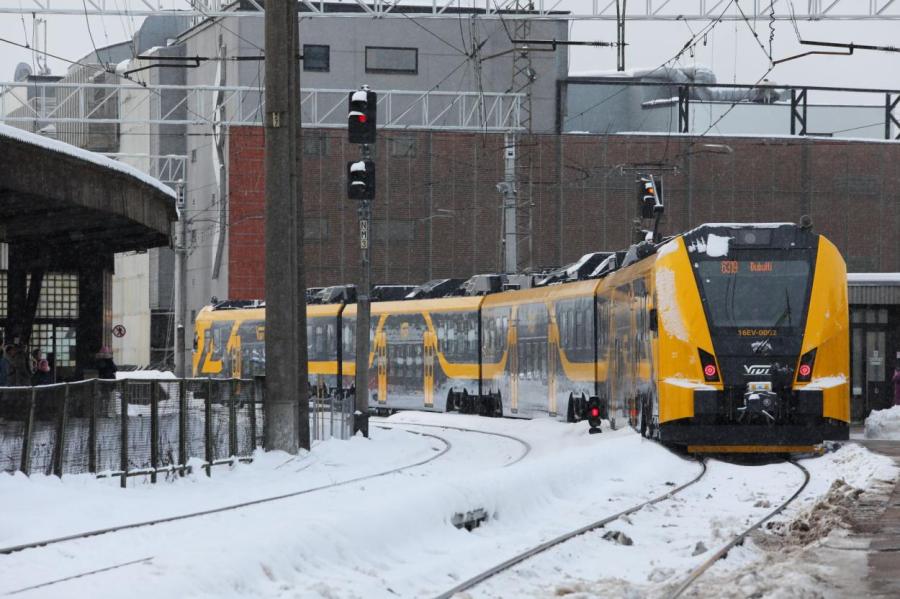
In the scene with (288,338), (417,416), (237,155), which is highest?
(237,155)

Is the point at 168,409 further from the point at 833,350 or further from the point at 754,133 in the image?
the point at 754,133

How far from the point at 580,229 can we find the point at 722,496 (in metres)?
47.8

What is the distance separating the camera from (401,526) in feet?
39.8

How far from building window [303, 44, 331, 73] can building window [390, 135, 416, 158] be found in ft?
17.0

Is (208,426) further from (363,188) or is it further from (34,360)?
(34,360)

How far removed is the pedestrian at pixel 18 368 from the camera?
22.5 m

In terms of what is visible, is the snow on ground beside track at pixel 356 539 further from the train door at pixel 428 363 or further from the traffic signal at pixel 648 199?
the train door at pixel 428 363

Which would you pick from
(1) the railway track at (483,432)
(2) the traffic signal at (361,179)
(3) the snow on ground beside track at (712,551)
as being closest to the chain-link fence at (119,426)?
(1) the railway track at (483,432)

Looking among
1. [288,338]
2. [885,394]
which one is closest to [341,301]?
[885,394]

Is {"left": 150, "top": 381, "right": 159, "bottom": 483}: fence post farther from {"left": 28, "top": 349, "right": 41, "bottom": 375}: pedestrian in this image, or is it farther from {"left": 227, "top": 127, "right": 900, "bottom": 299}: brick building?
{"left": 227, "top": 127, "right": 900, "bottom": 299}: brick building

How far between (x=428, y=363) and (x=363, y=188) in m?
13.7

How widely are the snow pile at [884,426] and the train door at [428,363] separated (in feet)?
49.3

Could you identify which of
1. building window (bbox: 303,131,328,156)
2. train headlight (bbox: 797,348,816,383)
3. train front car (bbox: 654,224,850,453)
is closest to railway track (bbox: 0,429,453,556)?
train front car (bbox: 654,224,850,453)

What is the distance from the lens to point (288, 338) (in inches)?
846
